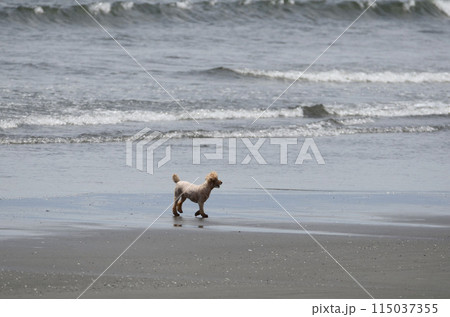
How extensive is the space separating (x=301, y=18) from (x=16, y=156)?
19.9 metres

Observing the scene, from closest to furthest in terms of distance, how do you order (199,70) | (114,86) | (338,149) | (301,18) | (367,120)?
1. (338,149)
2. (367,120)
3. (114,86)
4. (199,70)
5. (301,18)

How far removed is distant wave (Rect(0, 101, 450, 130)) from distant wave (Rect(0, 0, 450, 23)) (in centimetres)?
1089

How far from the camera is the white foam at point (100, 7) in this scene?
27.6 metres

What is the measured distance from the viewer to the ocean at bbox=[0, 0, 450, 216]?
10828mm

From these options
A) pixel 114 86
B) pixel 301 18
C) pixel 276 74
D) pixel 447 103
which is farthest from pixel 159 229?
pixel 301 18

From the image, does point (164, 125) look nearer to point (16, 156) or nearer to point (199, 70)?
point (16, 156)

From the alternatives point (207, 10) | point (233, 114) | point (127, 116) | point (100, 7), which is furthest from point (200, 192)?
point (207, 10)

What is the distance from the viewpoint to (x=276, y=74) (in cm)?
2116

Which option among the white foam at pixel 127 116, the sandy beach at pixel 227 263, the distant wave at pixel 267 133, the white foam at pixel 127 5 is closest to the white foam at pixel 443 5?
the white foam at pixel 127 5

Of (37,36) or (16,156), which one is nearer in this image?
(16,156)

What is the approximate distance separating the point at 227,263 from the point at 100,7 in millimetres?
22379

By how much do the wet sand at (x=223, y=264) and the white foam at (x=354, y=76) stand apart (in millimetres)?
13348

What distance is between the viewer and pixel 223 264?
6.55m

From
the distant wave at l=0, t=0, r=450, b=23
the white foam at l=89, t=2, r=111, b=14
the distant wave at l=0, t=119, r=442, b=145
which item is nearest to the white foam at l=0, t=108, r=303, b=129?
the distant wave at l=0, t=119, r=442, b=145
